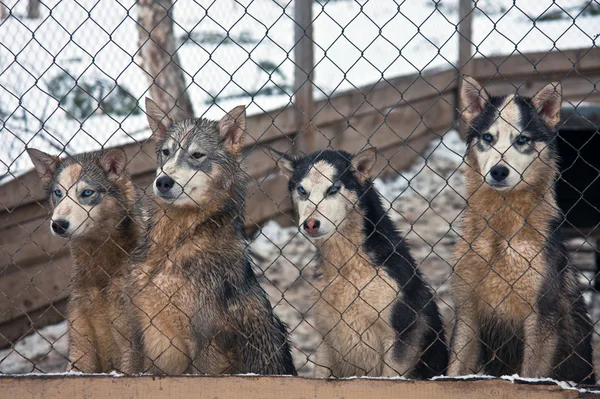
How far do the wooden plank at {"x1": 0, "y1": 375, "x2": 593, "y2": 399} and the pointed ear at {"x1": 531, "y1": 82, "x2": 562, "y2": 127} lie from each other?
64.8 inches

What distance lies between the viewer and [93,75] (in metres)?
8.88

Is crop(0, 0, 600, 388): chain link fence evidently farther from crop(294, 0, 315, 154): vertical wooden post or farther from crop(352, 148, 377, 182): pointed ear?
crop(352, 148, 377, 182): pointed ear

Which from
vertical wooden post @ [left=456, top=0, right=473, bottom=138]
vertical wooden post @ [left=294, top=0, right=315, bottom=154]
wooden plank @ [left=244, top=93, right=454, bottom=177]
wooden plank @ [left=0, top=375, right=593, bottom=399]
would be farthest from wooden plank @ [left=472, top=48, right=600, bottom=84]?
wooden plank @ [left=0, top=375, right=593, bottom=399]

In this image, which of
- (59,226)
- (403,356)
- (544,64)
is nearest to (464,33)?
(544,64)

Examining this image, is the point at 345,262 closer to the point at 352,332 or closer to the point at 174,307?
the point at 352,332

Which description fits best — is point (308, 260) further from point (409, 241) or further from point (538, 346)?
point (538, 346)

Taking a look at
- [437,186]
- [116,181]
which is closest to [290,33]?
[437,186]

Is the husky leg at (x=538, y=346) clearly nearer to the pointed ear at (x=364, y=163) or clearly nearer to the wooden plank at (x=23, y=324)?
the pointed ear at (x=364, y=163)

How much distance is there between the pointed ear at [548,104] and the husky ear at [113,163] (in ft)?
8.82

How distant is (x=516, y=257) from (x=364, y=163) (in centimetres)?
115

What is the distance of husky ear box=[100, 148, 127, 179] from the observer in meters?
4.93

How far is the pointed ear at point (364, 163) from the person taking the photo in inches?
187

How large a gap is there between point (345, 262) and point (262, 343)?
0.73m

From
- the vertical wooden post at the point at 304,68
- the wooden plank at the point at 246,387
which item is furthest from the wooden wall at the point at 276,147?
the wooden plank at the point at 246,387
